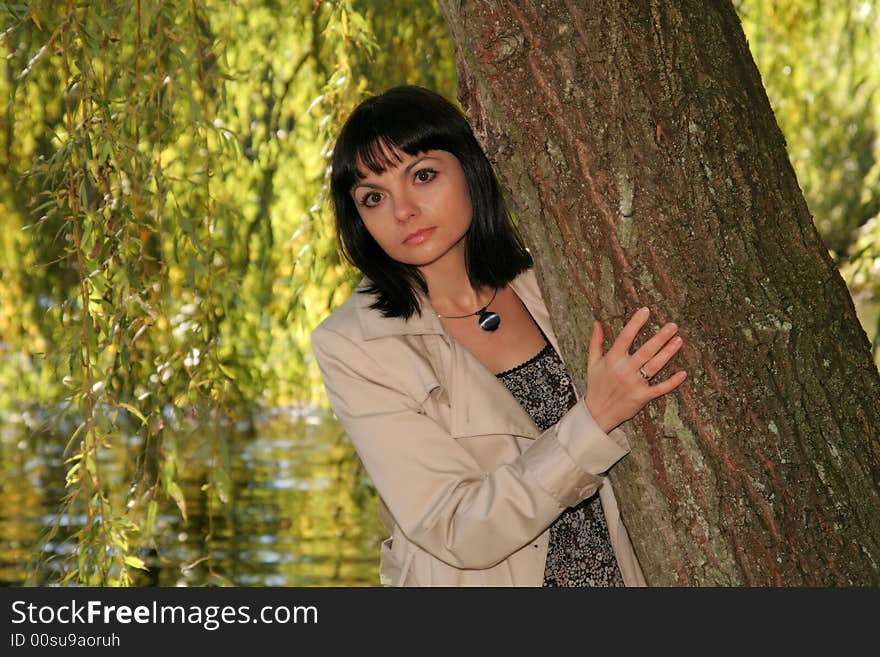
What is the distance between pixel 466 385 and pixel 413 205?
11.0 inches

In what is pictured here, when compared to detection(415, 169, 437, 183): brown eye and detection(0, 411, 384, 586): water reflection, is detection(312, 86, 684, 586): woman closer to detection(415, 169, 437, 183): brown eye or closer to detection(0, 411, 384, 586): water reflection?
detection(415, 169, 437, 183): brown eye

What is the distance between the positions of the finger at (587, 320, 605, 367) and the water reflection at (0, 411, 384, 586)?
295 cm

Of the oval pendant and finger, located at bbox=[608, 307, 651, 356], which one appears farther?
the oval pendant

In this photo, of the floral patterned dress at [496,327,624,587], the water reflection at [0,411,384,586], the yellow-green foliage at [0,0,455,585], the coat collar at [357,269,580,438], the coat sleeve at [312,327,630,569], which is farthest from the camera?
the water reflection at [0,411,384,586]

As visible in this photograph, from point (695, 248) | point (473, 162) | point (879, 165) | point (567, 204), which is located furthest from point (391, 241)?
point (879, 165)

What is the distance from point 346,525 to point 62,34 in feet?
13.4

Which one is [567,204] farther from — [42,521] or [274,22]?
[42,521]

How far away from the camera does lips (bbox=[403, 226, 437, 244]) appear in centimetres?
184

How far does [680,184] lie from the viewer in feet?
4.58

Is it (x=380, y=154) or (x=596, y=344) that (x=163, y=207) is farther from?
(x=596, y=344)

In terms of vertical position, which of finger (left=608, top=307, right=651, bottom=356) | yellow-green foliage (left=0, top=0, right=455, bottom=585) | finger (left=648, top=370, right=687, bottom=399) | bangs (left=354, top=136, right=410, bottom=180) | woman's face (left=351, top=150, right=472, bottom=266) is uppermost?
yellow-green foliage (left=0, top=0, right=455, bottom=585)

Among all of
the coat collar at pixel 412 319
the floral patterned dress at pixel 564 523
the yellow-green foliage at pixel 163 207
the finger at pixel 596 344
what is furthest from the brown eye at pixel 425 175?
the yellow-green foliage at pixel 163 207

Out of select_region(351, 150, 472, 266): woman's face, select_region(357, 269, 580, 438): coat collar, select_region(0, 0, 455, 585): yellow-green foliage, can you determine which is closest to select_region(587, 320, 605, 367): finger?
select_region(357, 269, 580, 438): coat collar

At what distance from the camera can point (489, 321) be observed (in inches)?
78.1
